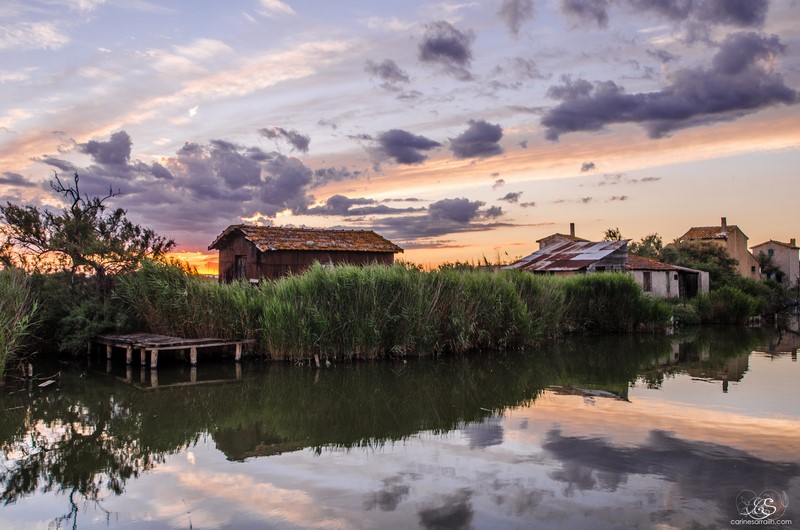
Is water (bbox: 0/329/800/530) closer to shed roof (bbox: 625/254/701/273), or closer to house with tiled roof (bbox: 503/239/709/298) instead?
house with tiled roof (bbox: 503/239/709/298)

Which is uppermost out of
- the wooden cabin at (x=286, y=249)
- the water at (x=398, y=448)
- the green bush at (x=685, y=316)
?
the wooden cabin at (x=286, y=249)

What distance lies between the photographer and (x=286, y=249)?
1025 inches

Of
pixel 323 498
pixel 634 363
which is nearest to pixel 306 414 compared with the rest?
pixel 323 498

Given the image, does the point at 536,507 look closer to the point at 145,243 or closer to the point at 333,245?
the point at 145,243

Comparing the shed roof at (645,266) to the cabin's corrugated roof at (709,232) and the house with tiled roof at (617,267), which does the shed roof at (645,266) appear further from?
the cabin's corrugated roof at (709,232)

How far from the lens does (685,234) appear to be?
53031 millimetres

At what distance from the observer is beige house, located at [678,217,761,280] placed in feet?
160

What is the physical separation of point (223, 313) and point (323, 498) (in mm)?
11655

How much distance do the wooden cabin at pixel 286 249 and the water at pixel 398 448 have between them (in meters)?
10.9

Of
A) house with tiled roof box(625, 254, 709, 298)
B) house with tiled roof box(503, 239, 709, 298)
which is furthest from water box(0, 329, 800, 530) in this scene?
house with tiled roof box(625, 254, 709, 298)

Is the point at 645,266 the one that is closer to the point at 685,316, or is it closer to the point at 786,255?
the point at 685,316

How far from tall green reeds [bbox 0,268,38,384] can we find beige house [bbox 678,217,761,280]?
151 ft

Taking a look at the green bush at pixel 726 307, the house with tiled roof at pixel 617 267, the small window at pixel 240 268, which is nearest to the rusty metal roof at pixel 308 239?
the small window at pixel 240 268

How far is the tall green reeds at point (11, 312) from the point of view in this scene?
13.1 meters
